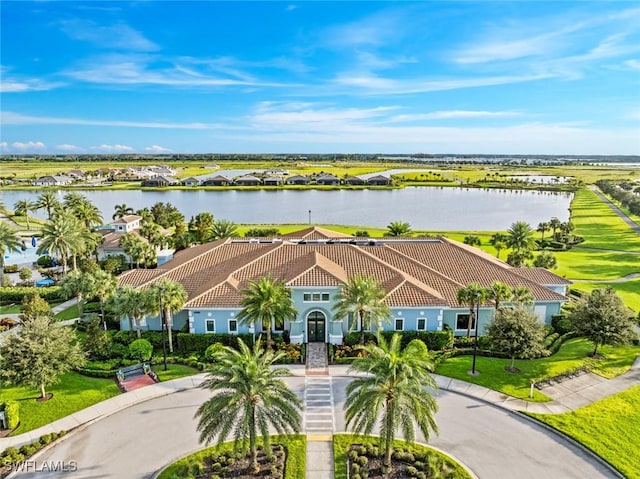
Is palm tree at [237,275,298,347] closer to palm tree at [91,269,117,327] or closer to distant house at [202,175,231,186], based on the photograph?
palm tree at [91,269,117,327]

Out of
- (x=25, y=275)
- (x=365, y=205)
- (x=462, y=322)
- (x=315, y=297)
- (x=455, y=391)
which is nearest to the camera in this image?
(x=455, y=391)

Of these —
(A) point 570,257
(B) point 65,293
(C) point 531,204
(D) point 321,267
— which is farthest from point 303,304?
(C) point 531,204

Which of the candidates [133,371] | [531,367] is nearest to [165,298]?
[133,371]

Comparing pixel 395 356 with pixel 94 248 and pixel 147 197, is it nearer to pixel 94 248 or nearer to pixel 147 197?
pixel 94 248

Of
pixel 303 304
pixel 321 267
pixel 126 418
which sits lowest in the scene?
pixel 126 418

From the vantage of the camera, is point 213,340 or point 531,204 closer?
point 213,340

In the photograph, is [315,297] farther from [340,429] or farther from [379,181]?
[379,181]

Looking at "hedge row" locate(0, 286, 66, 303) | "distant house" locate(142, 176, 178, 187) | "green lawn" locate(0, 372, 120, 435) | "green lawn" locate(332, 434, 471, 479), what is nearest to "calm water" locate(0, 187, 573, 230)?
"distant house" locate(142, 176, 178, 187)
